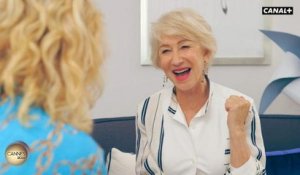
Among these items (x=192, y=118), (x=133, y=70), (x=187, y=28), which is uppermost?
(x=187, y=28)

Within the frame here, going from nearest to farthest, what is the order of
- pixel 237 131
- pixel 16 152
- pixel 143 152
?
pixel 16 152, pixel 237 131, pixel 143 152

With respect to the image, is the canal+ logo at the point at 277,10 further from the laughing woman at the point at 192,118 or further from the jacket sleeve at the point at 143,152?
the jacket sleeve at the point at 143,152

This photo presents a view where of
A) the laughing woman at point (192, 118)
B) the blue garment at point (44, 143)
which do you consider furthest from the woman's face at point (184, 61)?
the blue garment at point (44, 143)

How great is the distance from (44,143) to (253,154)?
45.2 inches

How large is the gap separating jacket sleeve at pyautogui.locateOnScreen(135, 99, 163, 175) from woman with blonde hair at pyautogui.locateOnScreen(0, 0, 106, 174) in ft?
3.40

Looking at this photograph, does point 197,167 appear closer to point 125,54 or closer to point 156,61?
point 156,61

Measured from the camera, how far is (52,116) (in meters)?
0.80

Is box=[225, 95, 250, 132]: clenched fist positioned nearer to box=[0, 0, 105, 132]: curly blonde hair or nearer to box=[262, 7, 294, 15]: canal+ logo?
box=[0, 0, 105, 132]: curly blonde hair

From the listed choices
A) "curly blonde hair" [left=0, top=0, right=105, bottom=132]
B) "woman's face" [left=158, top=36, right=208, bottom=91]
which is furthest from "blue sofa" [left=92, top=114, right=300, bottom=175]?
"curly blonde hair" [left=0, top=0, right=105, bottom=132]

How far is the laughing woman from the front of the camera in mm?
1749

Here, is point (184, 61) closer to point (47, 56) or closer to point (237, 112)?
point (237, 112)

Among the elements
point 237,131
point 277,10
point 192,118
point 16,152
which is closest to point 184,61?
point 192,118

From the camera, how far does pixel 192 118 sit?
1882 mm

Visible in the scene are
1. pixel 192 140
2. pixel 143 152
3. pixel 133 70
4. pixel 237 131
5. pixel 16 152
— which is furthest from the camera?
pixel 133 70
